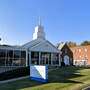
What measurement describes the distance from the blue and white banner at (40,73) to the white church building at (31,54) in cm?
958

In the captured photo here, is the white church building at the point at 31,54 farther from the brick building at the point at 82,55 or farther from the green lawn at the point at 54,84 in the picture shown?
the brick building at the point at 82,55

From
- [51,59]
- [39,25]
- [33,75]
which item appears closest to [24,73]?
[33,75]

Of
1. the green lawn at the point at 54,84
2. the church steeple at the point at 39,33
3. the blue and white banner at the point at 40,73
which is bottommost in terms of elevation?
the green lawn at the point at 54,84

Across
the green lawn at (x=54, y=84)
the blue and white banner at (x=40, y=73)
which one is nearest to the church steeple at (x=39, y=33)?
the blue and white banner at (x=40, y=73)

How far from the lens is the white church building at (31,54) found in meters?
21.0

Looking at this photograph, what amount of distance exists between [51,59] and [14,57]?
332 inches

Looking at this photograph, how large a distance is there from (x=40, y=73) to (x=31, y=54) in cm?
1236

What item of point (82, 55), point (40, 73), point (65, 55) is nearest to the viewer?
point (40, 73)

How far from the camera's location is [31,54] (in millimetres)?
23828

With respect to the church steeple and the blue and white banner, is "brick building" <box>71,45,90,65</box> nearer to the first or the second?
the church steeple

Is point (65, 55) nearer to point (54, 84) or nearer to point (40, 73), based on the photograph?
point (40, 73)

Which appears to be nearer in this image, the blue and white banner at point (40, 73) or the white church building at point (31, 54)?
the blue and white banner at point (40, 73)

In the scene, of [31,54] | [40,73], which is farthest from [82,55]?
[40,73]

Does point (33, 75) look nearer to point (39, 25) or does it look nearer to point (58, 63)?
point (58, 63)
